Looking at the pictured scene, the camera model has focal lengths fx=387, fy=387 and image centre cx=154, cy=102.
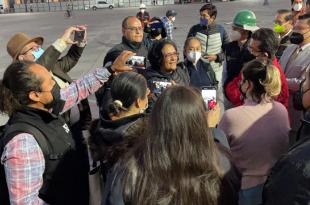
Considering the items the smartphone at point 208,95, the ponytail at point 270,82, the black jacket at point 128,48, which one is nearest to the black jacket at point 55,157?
the smartphone at point 208,95

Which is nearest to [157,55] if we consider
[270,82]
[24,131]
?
[270,82]

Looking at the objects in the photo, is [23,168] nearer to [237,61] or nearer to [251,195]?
[251,195]

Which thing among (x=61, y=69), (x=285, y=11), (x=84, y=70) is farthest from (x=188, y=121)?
(x=84, y=70)

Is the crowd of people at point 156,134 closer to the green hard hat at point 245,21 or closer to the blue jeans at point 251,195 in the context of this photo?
the blue jeans at point 251,195

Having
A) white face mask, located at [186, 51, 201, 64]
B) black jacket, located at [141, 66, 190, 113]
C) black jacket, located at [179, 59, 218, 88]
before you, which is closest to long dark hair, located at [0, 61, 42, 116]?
black jacket, located at [141, 66, 190, 113]

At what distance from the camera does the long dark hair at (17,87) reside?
7.25 feet

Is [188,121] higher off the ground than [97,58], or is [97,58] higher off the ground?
[188,121]

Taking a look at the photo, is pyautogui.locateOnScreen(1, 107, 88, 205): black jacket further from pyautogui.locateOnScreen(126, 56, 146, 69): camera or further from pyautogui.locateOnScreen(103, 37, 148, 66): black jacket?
pyautogui.locateOnScreen(103, 37, 148, 66): black jacket

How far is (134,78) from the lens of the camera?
2.32m

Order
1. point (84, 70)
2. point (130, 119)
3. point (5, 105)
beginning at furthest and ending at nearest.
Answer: point (84, 70) → point (5, 105) → point (130, 119)

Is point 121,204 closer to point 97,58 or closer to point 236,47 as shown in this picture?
point 236,47

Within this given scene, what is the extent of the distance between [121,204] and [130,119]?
58 cm

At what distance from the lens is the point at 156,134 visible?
1.59m

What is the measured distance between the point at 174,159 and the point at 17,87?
1.12 metres
